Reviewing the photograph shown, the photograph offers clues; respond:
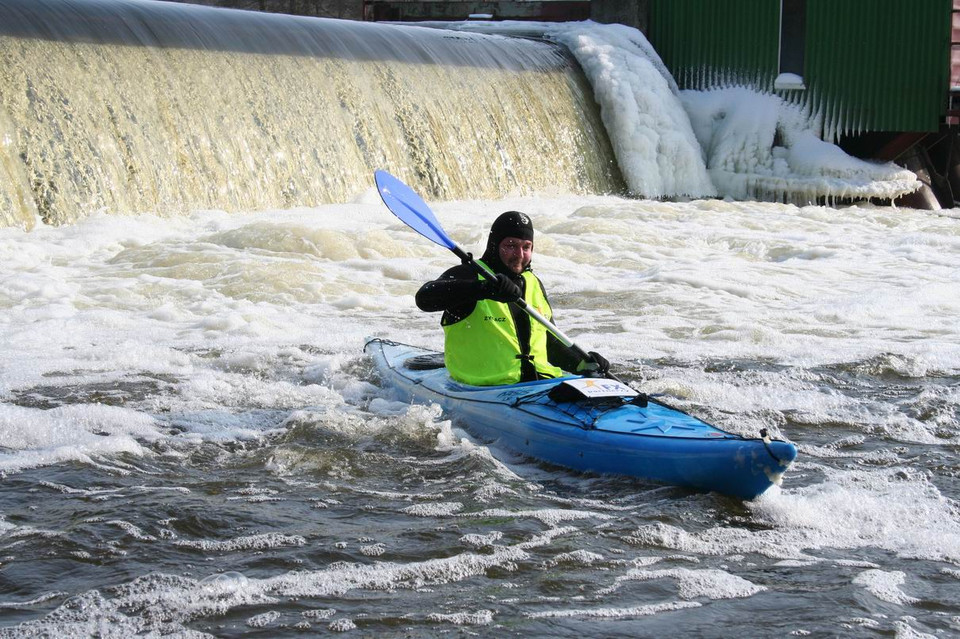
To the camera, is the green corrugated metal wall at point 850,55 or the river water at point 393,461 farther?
the green corrugated metal wall at point 850,55

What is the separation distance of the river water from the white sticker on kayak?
0.32 metres

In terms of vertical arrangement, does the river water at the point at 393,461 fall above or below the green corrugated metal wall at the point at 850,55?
below

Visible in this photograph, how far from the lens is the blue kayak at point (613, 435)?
418 cm

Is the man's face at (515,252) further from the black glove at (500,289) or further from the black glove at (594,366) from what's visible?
the black glove at (594,366)

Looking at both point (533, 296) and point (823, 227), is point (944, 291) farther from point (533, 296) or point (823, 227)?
point (533, 296)

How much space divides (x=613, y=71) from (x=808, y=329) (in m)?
7.82

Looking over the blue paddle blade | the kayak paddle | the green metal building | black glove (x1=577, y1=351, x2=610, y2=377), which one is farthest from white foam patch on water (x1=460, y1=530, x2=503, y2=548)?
the green metal building

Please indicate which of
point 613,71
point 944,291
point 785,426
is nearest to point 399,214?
point 785,426

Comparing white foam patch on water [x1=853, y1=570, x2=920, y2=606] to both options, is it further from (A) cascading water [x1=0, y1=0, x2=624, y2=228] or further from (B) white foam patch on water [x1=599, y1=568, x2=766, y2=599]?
(A) cascading water [x1=0, y1=0, x2=624, y2=228]

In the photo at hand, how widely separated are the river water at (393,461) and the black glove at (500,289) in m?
0.58

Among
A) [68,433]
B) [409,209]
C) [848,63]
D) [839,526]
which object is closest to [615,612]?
[839,526]

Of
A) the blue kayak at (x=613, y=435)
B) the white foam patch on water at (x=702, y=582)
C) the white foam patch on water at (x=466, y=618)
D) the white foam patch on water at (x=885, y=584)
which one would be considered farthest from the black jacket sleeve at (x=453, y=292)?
the white foam patch on water at (x=885, y=584)

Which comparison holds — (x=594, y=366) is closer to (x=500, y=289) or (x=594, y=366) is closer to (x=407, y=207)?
(x=500, y=289)

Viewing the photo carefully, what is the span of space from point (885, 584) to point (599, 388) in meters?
1.47
